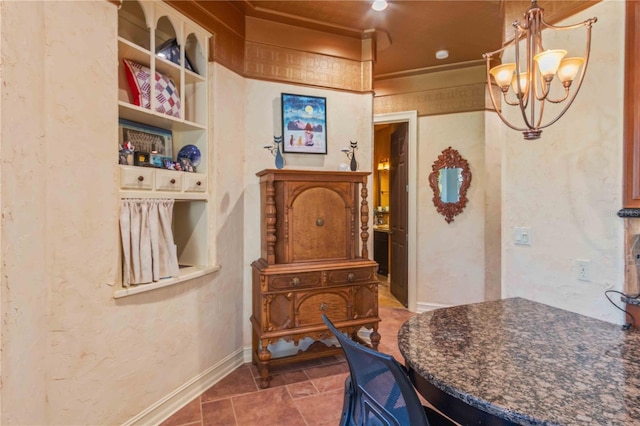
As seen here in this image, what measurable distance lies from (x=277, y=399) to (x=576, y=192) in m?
2.36

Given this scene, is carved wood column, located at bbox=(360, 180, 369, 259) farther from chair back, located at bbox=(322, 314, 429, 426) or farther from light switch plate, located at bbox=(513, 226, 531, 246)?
chair back, located at bbox=(322, 314, 429, 426)

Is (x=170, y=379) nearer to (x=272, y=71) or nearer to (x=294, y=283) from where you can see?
(x=294, y=283)

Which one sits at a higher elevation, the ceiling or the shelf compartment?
the ceiling

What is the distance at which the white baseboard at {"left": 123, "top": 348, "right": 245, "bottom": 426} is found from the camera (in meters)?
2.02

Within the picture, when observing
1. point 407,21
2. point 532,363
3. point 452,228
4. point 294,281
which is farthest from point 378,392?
point 452,228

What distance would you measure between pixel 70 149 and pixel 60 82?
317mm

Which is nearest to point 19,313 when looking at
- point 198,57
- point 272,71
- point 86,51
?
point 86,51

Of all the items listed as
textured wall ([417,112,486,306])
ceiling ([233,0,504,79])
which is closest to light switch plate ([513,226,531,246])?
textured wall ([417,112,486,306])

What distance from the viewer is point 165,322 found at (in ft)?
7.00

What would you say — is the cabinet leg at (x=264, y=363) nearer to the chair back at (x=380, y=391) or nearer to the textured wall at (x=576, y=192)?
the chair back at (x=380, y=391)

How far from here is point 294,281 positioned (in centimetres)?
252

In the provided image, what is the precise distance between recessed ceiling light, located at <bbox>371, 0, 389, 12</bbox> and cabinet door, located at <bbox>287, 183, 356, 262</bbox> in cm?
150

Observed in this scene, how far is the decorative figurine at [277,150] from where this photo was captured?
2.70 meters

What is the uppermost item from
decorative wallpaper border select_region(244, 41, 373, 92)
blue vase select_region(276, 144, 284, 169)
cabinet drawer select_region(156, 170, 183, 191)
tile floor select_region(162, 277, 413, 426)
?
decorative wallpaper border select_region(244, 41, 373, 92)
